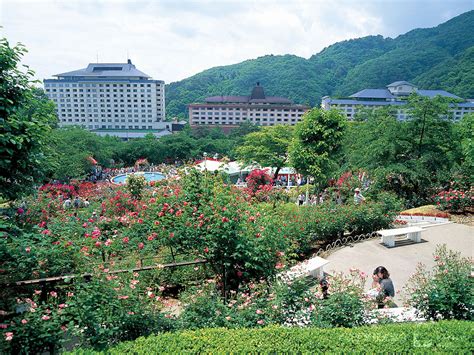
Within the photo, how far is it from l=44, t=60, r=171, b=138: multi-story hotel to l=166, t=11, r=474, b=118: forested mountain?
90.5 ft

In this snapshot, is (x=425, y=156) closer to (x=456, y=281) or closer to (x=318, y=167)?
(x=318, y=167)

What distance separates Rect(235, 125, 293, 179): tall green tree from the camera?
95.2ft

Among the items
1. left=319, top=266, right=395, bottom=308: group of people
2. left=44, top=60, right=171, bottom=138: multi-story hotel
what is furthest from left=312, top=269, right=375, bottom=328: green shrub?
left=44, top=60, right=171, bottom=138: multi-story hotel

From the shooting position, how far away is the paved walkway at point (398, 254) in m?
9.38

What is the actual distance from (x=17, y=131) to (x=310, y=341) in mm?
5551

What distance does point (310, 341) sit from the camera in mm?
4676

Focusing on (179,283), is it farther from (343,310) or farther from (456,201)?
(456,201)

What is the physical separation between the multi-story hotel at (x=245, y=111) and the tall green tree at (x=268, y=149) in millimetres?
68435

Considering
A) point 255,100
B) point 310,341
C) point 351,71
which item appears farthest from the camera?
point 351,71

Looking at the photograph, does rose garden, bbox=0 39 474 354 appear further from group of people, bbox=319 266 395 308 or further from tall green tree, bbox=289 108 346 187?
tall green tree, bbox=289 108 346 187

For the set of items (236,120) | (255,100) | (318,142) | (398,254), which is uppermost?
(255,100)

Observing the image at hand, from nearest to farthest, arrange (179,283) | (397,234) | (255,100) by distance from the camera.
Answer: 1. (179,283)
2. (397,234)
3. (255,100)

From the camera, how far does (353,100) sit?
9300cm

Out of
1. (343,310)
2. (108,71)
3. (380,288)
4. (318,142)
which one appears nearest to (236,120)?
(108,71)
